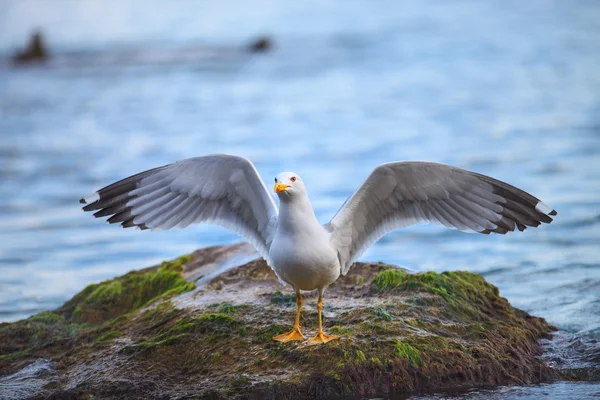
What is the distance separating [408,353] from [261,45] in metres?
22.5

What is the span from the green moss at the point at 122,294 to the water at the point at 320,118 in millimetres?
1538

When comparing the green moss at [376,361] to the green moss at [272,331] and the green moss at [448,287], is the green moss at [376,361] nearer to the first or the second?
the green moss at [272,331]

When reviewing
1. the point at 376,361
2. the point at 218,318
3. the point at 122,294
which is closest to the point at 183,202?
the point at 218,318

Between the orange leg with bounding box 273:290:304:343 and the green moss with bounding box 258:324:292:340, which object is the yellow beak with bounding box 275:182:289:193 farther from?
the green moss with bounding box 258:324:292:340

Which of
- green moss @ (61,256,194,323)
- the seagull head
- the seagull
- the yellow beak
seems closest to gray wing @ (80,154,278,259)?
the seagull

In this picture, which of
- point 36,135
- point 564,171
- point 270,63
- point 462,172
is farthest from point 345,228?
point 270,63

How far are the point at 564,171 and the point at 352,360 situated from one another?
405 inches

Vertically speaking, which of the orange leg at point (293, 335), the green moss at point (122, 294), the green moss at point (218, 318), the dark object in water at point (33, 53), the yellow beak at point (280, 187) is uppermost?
the dark object in water at point (33, 53)

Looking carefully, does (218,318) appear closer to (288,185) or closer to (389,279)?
(288,185)

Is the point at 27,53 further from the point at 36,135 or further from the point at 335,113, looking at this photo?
the point at 335,113

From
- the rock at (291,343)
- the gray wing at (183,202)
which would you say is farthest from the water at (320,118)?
the gray wing at (183,202)

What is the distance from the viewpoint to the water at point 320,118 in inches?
509

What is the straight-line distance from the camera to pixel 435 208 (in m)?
8.39

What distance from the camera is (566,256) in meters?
12.5
